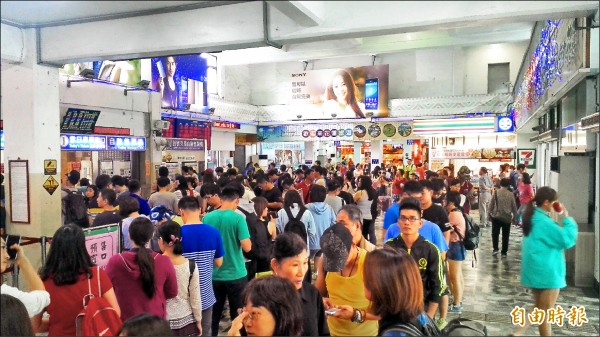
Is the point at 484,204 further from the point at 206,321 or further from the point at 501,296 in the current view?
the point at 206,321

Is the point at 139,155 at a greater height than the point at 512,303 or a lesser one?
greater

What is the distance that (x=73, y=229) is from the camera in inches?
105

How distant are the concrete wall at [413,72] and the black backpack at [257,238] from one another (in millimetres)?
14141

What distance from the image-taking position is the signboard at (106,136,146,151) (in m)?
9.27

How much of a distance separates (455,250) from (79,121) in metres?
7.17

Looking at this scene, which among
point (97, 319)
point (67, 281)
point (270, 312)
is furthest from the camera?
point (67, 281)

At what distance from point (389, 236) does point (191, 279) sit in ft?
6.09

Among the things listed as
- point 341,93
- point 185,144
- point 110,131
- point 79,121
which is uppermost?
point 341,93

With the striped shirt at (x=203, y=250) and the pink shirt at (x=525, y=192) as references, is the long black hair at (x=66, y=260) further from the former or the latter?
the pink shirt at (x=525, y=192)

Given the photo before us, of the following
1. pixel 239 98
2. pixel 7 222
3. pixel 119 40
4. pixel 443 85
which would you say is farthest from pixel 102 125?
pixel 443 85

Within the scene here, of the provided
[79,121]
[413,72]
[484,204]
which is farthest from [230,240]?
[413,72]

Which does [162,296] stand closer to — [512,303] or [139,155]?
[512,303]

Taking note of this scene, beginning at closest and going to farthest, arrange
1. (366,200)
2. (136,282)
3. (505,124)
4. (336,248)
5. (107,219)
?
(336,248), (136,282), (107,219), (366,200), (505,124)

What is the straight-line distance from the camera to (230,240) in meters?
4.19
